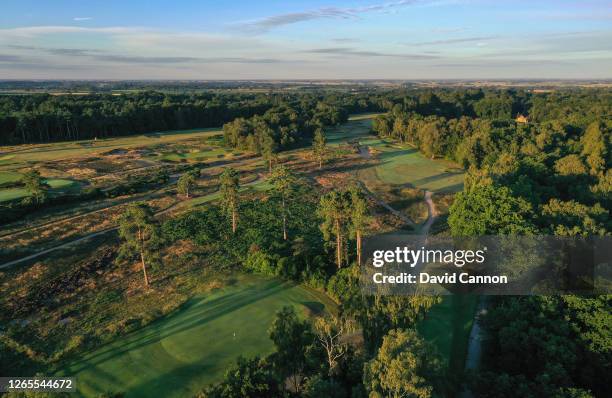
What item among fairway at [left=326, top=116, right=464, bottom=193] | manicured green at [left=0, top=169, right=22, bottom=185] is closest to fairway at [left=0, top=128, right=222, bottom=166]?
manicured green at [left=0, top=169, right=22, bottom=185]

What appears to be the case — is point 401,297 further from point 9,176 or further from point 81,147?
point 81,147

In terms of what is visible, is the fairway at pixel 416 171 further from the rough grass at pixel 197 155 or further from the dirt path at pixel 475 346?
the rough grass at pixel 197 155

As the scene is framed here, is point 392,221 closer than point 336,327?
No

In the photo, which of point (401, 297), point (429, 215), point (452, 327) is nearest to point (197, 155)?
point (429, 215)

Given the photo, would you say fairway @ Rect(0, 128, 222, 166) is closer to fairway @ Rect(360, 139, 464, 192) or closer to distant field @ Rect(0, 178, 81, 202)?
distant field @ Rect(0, 178, 81, 202)

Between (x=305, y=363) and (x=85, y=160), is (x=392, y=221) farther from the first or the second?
(x=85, y=160)

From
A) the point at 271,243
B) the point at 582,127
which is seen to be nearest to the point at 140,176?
the point at 271,243
